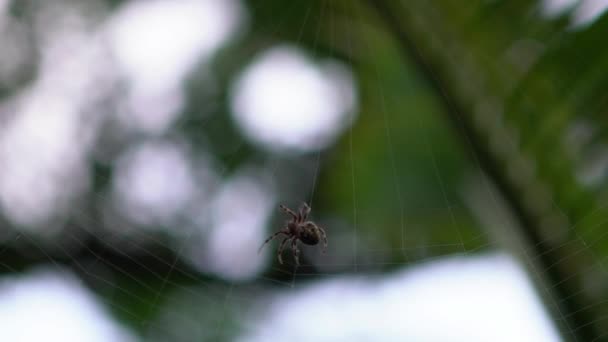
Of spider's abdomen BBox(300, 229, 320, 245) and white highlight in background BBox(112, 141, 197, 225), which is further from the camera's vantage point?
spider's abdomen BBox(300, 229, 320, 245)

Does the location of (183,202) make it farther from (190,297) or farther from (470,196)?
(470,196)

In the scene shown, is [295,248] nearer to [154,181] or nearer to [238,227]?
[238,227]

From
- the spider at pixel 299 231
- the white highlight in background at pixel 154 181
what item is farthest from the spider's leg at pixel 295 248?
the white highlight in background at pixel 154 181

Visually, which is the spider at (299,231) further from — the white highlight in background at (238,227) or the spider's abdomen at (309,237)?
the white highlight in background at (238,227)

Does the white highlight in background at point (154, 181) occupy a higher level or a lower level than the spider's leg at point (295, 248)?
higher

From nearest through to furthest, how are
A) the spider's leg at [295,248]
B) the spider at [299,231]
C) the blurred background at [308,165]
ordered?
the blurred background at [308,165] → the spider's leg at [295,248] → the spider at [299,231]

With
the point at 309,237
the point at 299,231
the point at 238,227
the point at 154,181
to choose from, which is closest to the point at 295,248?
the point at 309,237

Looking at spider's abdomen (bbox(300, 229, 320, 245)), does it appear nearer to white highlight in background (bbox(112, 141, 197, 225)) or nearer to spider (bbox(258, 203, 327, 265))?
spider (bbox(258, 203, 327, 265))

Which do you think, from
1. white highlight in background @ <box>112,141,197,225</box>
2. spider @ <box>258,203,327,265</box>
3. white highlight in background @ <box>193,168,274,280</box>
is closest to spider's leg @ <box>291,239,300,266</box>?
spider @ <box>258,203,327,265</box>

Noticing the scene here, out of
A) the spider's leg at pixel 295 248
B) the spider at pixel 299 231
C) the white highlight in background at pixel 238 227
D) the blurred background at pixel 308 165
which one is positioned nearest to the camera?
the blurred background at pixel 308 165

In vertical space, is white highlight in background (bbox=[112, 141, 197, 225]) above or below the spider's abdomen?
above
